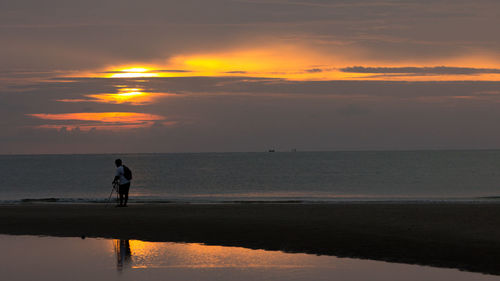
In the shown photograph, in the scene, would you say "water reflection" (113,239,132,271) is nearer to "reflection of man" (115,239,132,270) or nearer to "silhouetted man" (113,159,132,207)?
"reflection of man" (115,239,132,270)

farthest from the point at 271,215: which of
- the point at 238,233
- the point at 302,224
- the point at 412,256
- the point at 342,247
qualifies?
the point at 412,256

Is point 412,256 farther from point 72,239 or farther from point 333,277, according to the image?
point 72,239

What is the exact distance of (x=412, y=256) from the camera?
15461 millimetres

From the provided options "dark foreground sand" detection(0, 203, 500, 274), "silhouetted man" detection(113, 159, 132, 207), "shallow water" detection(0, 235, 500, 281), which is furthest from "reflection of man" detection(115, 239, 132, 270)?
"silhouetted man" detection(113, 159, 132, 207)

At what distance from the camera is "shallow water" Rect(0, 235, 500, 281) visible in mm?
13148

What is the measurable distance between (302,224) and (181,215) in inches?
234

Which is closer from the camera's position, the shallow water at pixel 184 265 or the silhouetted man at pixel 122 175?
the shallow water at pixel 184 265

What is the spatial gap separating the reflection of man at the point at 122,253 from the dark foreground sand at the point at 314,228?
1.08 m

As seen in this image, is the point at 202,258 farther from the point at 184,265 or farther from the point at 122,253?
the point at 122,253

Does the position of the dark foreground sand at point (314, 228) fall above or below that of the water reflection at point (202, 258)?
above

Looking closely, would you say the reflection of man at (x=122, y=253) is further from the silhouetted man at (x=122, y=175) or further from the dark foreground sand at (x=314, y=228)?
the silhouetted man at (x=122, y=175)

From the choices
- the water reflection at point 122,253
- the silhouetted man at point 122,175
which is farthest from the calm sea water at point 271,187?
the water reflection at point 122,253

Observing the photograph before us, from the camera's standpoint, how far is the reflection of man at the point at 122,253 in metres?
14.6

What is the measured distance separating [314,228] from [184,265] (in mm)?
6966
